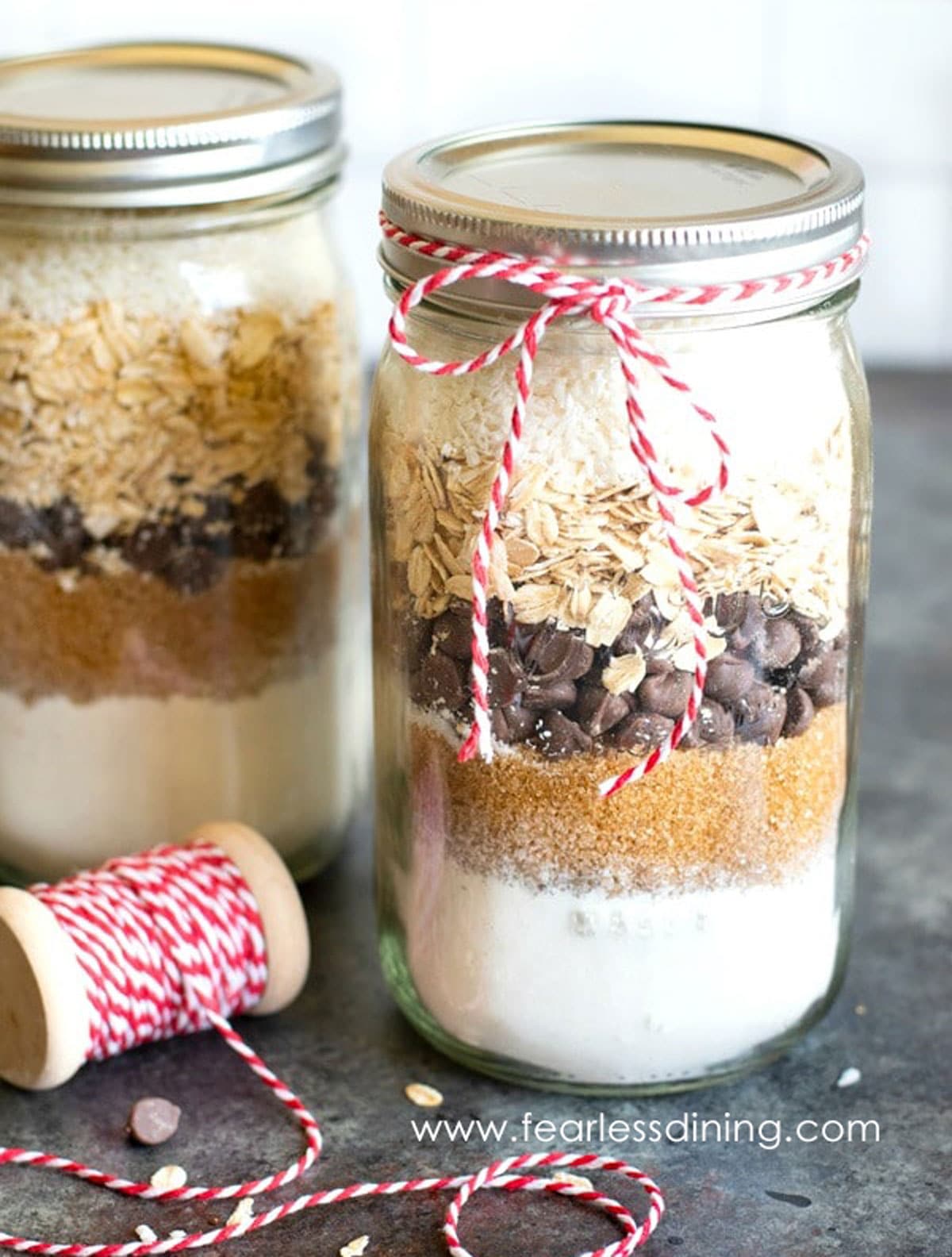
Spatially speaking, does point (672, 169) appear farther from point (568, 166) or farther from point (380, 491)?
point (380, 491)

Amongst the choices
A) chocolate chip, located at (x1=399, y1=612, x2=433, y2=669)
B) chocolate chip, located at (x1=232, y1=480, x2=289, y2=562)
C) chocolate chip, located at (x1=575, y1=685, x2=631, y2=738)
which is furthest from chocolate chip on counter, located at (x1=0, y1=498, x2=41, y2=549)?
chocolate chip, located at (x1=575, y1=685, x2=631, y2=738)

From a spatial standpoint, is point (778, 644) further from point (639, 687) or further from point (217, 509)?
point (217, 509)

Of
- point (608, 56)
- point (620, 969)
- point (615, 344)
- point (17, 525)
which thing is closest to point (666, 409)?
point (615, 344)

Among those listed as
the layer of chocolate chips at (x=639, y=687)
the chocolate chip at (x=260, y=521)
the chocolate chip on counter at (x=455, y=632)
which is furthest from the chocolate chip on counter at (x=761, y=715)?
the chocolate chip at (x=260, y=521)

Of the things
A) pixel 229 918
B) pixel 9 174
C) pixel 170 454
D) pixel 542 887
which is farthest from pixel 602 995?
pixel 9 174

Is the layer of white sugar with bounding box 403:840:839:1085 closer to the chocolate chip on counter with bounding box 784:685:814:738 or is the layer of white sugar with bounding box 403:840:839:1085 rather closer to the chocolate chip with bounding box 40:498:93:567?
the chocolate chip on counter with bounding box 784:685:814:738
